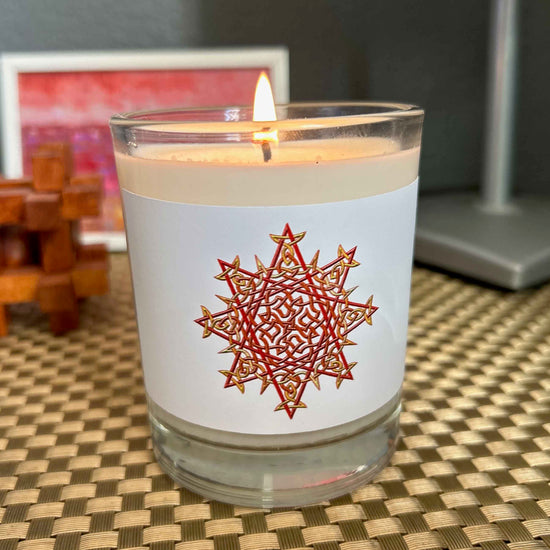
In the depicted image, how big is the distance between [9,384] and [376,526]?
249mm

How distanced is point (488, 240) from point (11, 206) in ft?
1.29

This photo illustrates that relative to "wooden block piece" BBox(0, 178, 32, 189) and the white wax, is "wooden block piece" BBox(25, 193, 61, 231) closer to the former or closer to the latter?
"wooden block piece" BBox(0, 178, 32, 189)

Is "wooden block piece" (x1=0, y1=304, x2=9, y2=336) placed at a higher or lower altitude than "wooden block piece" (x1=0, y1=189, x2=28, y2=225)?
lower

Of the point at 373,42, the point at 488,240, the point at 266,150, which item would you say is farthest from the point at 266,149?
the point at 373,42

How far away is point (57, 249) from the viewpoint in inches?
18.0

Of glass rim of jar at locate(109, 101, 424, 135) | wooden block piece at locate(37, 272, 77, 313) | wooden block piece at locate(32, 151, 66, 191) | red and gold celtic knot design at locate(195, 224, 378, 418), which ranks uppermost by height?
glass rim of jar at locate(109, 101, 424, 135)

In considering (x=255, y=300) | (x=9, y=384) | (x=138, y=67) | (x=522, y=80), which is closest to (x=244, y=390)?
(x=255, y=300)

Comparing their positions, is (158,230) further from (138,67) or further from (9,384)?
(138,67)

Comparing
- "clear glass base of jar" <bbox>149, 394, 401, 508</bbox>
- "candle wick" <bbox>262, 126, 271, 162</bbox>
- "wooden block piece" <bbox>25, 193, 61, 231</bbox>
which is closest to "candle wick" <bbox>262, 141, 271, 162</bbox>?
"candle wick" <bbox>262, 126, 271, 162</bbox>

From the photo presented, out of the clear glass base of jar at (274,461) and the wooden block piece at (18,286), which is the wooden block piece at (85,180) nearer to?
the wooden block piece at (18,286)

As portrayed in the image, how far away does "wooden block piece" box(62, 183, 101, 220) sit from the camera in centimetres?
45

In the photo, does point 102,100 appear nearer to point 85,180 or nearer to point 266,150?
point 85,180

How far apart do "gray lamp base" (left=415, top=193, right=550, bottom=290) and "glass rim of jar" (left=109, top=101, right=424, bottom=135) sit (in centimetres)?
26

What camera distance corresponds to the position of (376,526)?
0.26 metres
